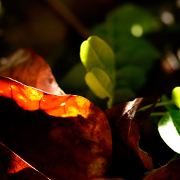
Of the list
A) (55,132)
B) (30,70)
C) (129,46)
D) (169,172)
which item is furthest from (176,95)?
(129,46)

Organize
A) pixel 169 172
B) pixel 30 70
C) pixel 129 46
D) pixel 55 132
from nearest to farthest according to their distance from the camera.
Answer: pixel 169 172 → pixel 55 132 → pixel 30 70 → pixel 129 46

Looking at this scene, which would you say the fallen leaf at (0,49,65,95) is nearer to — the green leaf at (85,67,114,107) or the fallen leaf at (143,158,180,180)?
the green leaf at (85,67,114,107)

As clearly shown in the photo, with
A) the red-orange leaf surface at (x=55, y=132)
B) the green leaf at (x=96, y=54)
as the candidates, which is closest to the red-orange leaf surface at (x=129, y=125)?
the red-orange leaf surface at (x=55, y=132)

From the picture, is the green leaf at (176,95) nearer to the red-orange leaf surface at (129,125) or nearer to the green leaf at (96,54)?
the red-orange leaf surface at (129,125)

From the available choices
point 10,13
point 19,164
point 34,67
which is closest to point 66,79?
point 34,67

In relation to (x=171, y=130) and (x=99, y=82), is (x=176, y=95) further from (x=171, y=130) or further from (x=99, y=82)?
(x=99, y=82)
